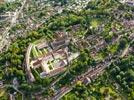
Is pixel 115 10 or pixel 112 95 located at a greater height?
pixel 115 10

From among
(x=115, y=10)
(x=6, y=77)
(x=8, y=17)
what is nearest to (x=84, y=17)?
(x=115, y=10)

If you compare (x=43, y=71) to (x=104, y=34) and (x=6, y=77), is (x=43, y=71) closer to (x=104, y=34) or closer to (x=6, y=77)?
(x=6, y=77)

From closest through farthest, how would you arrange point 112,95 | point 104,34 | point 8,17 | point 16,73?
point 112,95 → point 16,73 → point 104,34 → point 8,17

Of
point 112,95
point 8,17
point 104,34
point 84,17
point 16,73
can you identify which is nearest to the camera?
point 112,95

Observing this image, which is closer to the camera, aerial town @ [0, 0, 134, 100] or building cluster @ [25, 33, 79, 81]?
aerial town @ [0, 0, 134, 100]

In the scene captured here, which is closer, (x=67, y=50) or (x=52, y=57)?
(x=52, y=57)

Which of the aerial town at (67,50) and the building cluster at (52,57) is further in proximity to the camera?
the building cluster at (52,57)

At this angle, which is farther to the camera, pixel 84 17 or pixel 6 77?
pixel 84 17
